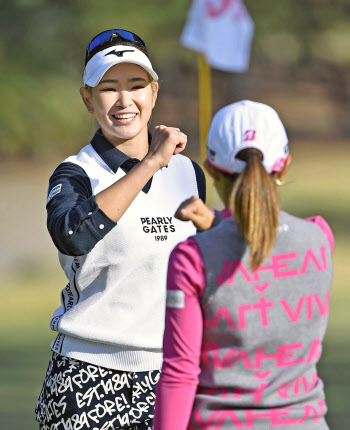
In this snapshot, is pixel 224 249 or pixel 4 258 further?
pixel 4 258

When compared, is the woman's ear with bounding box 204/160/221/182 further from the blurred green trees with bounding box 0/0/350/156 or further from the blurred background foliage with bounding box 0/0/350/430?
the blurred green trees with bounding box 0/0/350/156

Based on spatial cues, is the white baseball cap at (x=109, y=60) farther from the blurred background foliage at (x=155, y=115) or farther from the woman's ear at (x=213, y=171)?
the blurred background foliage at (x=155, y=115)

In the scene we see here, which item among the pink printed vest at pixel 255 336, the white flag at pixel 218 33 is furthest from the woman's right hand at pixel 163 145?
the white flag at pixel 218 33

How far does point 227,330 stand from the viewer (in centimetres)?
242

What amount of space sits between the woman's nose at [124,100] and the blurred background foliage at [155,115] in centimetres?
357

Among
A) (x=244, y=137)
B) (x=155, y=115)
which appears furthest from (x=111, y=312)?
(x=155, y=115)

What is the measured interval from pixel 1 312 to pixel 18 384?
3546mm

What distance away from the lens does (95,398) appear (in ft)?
10.4

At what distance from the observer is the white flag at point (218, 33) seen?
1387 cm

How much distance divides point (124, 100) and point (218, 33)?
35.4ft

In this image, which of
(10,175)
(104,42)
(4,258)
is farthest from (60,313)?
(10,175)

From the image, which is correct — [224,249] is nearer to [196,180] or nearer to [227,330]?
[227,330]

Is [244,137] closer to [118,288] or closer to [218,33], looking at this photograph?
[118,288]

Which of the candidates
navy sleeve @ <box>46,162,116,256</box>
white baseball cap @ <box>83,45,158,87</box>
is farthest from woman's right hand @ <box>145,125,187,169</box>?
white baseball cap @ <box>83,45,158,87</box>
